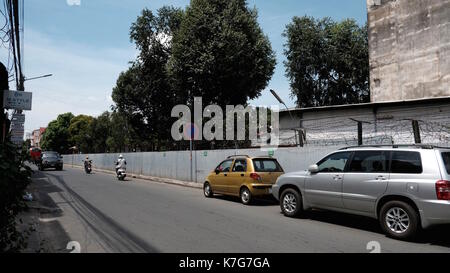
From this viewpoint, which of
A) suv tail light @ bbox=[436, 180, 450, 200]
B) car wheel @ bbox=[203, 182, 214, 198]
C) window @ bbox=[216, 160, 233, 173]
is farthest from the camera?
car wheel @ bbox=[203, 182, 214, 198]

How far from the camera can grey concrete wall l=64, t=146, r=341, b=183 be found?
42.6 ft

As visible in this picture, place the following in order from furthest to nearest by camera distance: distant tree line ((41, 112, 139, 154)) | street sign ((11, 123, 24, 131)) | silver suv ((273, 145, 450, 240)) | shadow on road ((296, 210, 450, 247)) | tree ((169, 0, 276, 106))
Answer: distant tree line ((41, 112, 139, 154))
tree ((169, 0, 276, 106))
street sign ((11, 123, 24, 131))
shadow on road ((296, 210, 450, 247))
silver suv ((273, 145, 450, 240))

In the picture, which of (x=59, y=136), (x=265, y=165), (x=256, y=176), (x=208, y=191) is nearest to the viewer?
(x=256, y=176)

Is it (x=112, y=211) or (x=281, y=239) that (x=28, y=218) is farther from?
(x=281, y=239)

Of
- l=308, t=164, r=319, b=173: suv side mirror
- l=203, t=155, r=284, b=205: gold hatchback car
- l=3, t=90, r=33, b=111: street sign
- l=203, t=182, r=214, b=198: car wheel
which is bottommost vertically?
l=203, t=182, r=214, b=198: car wheel

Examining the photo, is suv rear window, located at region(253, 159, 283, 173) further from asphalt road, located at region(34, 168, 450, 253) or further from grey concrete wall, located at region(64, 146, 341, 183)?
grey concrete wall, located at region(64, 146, 341, 183)

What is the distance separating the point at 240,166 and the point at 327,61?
25.0 m

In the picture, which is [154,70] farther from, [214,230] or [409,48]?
[214,230]

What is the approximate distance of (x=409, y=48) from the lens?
22.8m

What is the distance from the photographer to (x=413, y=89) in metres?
22.8

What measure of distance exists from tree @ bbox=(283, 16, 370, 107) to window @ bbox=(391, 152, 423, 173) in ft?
91.8

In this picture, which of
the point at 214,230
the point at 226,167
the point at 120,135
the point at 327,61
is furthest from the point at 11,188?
the point at 120,135

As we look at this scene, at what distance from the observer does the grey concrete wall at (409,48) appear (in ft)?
68.5

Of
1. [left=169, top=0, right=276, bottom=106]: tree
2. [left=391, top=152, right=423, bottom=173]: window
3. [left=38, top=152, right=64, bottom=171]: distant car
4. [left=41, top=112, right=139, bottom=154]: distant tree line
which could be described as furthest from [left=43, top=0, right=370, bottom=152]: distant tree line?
[left=391, top=152, right=423, bottom=173]: window
